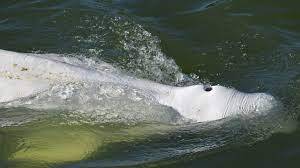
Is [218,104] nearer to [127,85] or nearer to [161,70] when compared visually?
[127,85]

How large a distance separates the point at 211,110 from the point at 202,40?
10.3 feet

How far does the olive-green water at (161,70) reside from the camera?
574 cm

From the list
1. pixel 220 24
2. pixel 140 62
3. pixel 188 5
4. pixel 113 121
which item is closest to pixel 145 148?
pixel 113 121

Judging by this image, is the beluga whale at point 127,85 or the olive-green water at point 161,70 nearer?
the olive-green water at point 161,70

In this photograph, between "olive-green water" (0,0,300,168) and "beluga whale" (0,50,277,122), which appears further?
"beluga whale" (0,50,277,122)

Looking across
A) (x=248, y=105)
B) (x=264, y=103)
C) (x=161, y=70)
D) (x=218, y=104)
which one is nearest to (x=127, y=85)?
(x=218, y=104)

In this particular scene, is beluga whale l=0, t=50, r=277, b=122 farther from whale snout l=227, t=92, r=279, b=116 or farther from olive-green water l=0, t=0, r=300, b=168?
olive-green water l=0, t=0, r=300, b=168

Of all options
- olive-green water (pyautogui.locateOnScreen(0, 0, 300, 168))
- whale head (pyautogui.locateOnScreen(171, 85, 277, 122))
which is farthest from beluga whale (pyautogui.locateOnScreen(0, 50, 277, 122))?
olive-green water (pyautogui.locateOnScreen(0, 0, 300, 168))

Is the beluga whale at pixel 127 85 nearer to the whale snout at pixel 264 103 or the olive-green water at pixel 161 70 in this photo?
the whale snout at pixel 264 103

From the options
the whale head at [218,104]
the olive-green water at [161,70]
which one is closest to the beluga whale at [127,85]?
the whale head at [218,104]

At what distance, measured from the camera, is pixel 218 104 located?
19.2ft

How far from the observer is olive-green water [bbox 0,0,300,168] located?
574cm

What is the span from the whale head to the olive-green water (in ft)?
0.29

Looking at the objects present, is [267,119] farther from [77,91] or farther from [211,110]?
[77,91]
